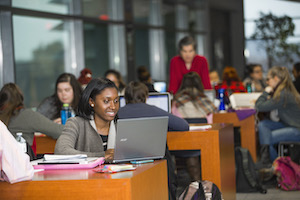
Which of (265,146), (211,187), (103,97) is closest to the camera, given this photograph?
(103,97)

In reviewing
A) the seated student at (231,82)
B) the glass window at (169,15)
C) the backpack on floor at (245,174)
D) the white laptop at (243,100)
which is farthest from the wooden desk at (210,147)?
the glass window at (169,15)

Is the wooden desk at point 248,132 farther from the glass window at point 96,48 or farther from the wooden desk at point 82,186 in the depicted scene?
the wooden desk at point 82,186

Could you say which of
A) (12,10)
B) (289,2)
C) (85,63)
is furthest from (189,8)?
(12,10)

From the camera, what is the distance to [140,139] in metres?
2.66

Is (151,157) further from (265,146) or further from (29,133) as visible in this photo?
(265,146)

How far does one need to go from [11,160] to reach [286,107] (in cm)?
466

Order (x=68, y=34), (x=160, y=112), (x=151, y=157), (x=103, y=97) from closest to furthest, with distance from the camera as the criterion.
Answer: (x=151, y=157), (x=103, y=97), (x=160, y=112), (x=68, y=34)

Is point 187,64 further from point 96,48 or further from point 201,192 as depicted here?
point 96,48

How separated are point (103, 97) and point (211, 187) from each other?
1.10 meters

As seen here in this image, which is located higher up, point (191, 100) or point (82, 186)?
point (191, 100)

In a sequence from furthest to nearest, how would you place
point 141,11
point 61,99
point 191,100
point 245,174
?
1. point 141,11
2. point 191,100
3. point 245,174
4. point 61,99

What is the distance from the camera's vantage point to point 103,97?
3.23 metres

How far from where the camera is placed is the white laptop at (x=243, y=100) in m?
6.93

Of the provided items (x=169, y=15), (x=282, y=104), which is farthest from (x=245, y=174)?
(x=169, y=15)
